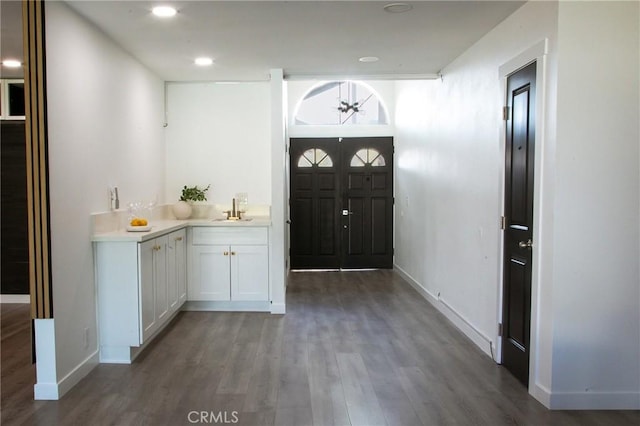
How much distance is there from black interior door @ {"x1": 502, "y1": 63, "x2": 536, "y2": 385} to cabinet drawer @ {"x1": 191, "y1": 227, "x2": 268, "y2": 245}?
252 cm

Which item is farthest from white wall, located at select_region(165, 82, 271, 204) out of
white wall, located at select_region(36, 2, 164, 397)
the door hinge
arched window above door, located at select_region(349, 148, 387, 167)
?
the door hinge

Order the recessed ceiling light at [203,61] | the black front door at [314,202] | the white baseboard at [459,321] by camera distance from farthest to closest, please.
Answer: the black front door at [314,202]
the recessed ceiling light at [203,61]
the white baseboard at [459,321]

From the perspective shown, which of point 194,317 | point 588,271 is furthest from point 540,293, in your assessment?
point 194,317

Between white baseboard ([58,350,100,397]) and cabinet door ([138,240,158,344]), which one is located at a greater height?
cabinet door ([138,240,158,344])

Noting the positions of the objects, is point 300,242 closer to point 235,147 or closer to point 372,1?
point 235,147

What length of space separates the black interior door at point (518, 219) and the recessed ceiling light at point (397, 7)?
88 cm

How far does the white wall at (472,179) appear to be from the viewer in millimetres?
2834

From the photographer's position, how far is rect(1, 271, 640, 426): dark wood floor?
8.61 ft

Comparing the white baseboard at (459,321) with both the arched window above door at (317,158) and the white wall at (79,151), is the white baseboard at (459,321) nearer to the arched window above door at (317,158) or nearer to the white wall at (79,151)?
the arched window above door at (317,158)

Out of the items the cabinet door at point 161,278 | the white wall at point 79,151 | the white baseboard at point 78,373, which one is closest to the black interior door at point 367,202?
the cabinet door at point 161,278

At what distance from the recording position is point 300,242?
7453mm

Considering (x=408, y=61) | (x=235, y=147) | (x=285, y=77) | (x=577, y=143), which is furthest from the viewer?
(x=235, y=147)

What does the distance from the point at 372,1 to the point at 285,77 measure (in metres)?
2.09

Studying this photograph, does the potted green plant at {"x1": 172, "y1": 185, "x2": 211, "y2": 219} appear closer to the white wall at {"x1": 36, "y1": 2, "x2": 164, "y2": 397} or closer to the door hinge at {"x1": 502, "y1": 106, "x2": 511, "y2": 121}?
the white wall at {"x1": 36, "y1": 2, "x2": 164, "y2": 397}
